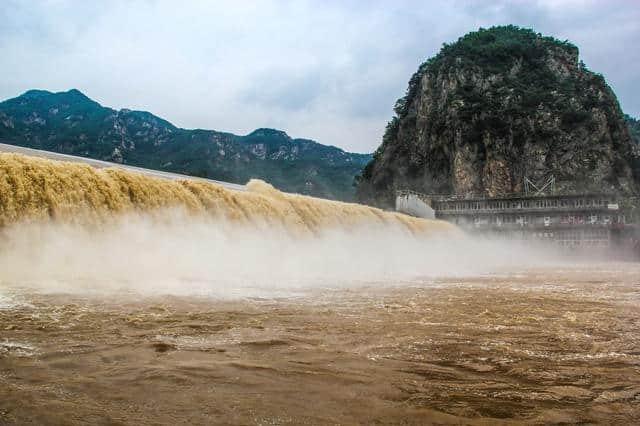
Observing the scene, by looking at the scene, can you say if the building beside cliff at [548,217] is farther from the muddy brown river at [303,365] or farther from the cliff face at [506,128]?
the muddy brown river at [303,365]

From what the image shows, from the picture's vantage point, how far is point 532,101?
60594 mm

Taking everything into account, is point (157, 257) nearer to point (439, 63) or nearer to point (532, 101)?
point (532, 101)

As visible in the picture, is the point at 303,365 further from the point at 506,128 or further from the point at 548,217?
the point at 506,128

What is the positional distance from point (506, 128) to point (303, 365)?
205 ft

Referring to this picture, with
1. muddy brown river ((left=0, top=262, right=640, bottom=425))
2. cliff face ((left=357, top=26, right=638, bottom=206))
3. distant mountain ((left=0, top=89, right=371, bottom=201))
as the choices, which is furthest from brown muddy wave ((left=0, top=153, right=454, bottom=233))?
distant mountain ((left=0, top=89, right=371, bottom=201))

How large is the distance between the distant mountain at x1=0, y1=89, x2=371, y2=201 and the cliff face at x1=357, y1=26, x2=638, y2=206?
96.2 ft

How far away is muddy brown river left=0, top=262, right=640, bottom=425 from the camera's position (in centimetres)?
214

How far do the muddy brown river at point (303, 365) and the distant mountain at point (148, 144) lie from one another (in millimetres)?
78984

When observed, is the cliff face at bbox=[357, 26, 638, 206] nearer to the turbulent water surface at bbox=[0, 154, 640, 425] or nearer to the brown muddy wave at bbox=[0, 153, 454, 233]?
the brown muddy wave at bbox=[0, 153, 454, 233]

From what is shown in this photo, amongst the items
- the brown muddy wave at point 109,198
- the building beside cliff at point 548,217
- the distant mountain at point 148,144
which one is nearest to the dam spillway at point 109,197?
the brown muddy wave at point 109,198

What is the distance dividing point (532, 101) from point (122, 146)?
7756 cm

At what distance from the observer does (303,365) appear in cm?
300

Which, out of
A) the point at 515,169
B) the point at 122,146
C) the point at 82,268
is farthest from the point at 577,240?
the point at 122,146

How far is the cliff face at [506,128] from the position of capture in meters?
58.2
